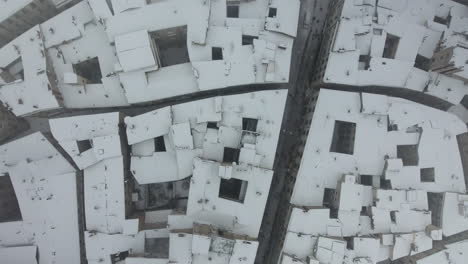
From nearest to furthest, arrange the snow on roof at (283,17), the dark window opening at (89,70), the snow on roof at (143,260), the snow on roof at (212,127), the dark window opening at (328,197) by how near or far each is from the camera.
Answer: the snow on roof at (143,260)
the snow on roof at (212,127)
the snow on roof at (283,17)
the dark window opening at (328,197)
the dark window opening at (89,70)

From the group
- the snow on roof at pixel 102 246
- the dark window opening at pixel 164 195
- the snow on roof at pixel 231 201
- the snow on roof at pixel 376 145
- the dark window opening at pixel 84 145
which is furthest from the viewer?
the dark window opening at pixel 164 195

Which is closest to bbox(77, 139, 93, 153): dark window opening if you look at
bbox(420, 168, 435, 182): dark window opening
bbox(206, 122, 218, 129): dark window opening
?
bbox(206, 122, 218, 129): dark window opening

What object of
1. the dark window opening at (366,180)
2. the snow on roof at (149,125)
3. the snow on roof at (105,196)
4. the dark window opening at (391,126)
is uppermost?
the dark window opening at (391,126)

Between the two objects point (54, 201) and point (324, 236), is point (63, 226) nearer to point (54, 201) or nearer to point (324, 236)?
point (54, 201)

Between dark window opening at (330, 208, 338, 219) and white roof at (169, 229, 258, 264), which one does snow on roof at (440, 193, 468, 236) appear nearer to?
dark window opening at (330, 208, 338, 219)

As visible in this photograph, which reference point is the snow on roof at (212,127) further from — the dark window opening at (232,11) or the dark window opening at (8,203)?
the dark window opening at (8,203)

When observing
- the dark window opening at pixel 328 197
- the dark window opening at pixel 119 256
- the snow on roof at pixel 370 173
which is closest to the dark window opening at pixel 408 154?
the snow on roof at pixel 370 173

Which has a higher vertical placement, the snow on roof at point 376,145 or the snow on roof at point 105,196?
the snow on roof at point 376,145

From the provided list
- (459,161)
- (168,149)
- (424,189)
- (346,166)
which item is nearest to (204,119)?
(168,149)
